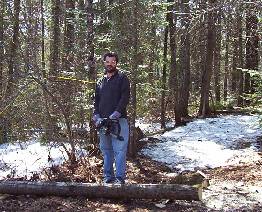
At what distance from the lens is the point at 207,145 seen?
13.4 metres

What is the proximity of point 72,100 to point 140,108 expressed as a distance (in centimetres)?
843

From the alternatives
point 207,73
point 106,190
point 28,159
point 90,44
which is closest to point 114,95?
point 106,190

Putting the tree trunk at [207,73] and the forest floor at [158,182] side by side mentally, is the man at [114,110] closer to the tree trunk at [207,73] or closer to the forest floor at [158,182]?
the forest floor at [158,182]

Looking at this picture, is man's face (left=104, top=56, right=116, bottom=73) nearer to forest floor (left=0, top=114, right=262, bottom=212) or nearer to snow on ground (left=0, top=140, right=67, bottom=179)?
forest floor (left=0, top=114, right=262, bottom=212)

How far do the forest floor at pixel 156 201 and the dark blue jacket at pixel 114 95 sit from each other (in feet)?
5.16

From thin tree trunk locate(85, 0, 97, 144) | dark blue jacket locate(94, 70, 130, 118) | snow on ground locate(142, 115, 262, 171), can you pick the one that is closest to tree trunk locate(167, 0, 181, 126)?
snow on ground locate(142, 115, 262, 171)

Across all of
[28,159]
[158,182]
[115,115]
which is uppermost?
[115,115]

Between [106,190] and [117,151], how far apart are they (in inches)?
31.6

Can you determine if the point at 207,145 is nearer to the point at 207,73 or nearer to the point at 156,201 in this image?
the point at 207,73

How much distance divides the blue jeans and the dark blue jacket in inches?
10.7

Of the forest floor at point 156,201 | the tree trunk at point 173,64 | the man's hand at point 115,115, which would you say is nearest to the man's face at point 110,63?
the man's hand at point 115,115

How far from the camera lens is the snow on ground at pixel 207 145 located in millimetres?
11641

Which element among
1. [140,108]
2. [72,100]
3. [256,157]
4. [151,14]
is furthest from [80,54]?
[140,108]

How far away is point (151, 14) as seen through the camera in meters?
11.7
